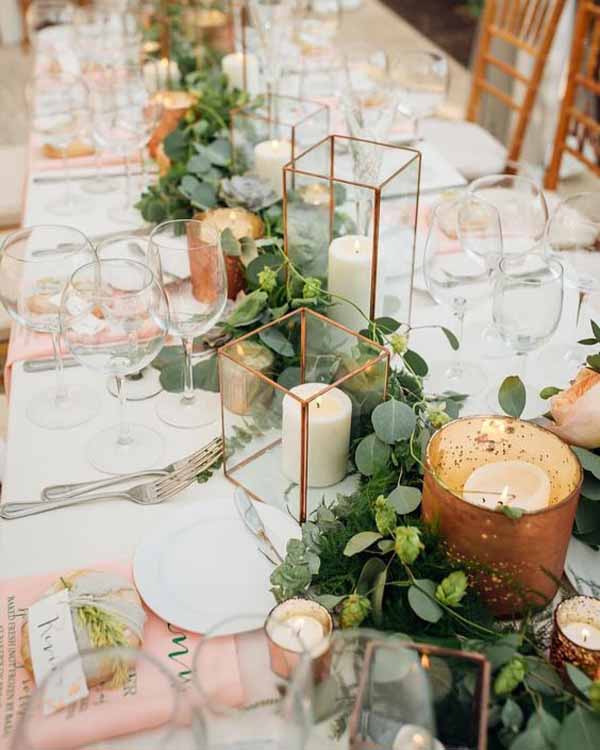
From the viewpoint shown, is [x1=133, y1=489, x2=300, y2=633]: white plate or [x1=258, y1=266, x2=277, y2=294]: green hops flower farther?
[x1=258, y1=266, x2=277, y2=294]: green hops flower

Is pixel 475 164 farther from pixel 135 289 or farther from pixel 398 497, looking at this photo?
pixel 398 497

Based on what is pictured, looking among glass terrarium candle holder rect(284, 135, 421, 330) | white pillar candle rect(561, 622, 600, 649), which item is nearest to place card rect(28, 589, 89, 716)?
white pillar candle rect(561, 622, 600, 649)

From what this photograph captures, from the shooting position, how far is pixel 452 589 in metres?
0.90

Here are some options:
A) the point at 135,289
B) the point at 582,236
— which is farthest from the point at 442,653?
the point at 582,236

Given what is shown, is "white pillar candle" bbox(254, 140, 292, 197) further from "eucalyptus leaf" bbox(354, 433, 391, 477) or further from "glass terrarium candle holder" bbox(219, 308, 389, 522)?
"eucalyptus leaf" bbox(354, 433, 391, 477)

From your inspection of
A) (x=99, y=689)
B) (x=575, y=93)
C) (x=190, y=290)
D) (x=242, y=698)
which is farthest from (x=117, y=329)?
(x=575, y=93)

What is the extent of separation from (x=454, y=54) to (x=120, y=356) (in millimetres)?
4809

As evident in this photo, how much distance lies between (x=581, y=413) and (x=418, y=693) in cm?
51

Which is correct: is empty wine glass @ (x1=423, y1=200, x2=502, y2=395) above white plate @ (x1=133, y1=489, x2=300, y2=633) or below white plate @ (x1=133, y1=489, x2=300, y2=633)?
above

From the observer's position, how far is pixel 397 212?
148 cm

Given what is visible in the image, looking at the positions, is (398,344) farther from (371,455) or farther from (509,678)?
(509,678)

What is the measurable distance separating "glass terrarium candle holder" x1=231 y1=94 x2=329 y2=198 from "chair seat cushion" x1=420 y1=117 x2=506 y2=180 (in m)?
0.92

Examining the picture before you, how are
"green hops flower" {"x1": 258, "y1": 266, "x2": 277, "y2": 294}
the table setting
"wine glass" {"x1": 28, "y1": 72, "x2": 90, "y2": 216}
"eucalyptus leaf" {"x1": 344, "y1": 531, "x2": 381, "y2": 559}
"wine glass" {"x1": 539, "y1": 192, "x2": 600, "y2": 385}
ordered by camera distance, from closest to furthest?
1. the table setting
2. "eucalyptus leaf" {"x1": 344, "y1": 531, "x2": 381, "y2": 559}
3. "green hops flower" {"x1": 258, "y1": 266, "x2": 277, "y2": 294}
4. "wine glass" {"x1": 539, "y1": 192, "x2": 600, "y2": 385}
5. "wine glass" {"x1": 28, "y1": 72, "x2": 90, "y2": 216}

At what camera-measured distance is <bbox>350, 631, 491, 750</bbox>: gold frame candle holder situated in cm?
70
